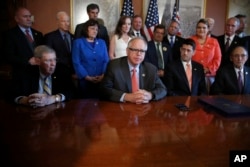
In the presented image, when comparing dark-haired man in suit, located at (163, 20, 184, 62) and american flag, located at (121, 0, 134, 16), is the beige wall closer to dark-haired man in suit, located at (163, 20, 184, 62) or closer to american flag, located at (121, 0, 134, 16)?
american flag, located at (121, 0, 134, 16)

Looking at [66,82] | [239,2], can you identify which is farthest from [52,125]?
[239,2]

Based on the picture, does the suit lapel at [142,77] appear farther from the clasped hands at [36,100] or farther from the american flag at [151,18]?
the american flag at [151,18]

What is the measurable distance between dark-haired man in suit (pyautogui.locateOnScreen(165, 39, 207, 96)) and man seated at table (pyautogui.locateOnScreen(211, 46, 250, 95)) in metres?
0.20

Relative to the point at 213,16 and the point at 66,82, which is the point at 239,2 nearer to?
the point at 213,16

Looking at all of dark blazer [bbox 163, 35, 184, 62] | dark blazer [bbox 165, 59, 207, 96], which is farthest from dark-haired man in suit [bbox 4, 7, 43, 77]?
dark blazer [bbox 163, 35, 184, 62]

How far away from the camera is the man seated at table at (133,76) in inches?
102

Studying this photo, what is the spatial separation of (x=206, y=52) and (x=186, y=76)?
3.02 ft

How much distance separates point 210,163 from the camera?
1271 millimetres

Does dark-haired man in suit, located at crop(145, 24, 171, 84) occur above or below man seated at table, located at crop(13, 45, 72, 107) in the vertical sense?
above

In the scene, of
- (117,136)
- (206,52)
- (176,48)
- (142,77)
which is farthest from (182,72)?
(117,136)

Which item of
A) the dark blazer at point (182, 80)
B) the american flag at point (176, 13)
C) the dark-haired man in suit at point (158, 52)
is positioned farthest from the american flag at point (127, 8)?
the dark blazer at point (182, 80)

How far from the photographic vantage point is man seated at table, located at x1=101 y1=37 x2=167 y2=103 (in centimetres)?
258

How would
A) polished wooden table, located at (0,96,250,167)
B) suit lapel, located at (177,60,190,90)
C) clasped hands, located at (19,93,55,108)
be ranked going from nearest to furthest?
polished wooden table, located at (0,96,250,167), clasped hands, located at (19,93,55,108), suit lapel, located at (177,60,190,90)

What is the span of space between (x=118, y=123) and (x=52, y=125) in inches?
16.7
